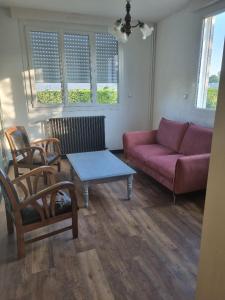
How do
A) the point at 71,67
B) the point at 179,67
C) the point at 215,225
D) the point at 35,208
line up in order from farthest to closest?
the point at 71,67, the point at 179,67, the point at 35,208, the point at 215,225

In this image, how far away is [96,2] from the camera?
3184 mm

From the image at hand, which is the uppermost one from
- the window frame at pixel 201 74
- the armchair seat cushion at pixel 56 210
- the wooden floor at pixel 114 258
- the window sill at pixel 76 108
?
the window frame at pixel 201 74

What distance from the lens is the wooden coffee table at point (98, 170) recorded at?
2.52 m

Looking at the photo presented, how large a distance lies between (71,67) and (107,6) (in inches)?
45.5

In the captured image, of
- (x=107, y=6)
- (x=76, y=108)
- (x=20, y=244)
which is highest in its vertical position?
(x=107, y=6)

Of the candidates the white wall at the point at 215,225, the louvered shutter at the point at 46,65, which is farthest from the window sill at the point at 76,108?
the white wall at the point at 215,225

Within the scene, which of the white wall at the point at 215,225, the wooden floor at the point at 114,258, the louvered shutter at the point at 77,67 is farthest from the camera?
the louvered shutter at the point at 77,67

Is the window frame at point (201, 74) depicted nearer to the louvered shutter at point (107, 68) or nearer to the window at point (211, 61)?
the window at point (211, 61)

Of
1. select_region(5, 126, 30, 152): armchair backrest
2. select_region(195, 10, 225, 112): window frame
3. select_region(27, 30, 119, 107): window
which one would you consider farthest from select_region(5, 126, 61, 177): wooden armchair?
select_region(195, 10, 225, 112): window frame

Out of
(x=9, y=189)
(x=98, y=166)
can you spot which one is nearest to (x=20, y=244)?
(x=9, y=189)

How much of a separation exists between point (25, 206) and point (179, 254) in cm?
134

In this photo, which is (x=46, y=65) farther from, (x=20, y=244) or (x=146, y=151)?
(x=20, y=244)

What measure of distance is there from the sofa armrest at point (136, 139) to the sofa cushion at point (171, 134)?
4.6 inches

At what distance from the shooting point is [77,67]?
4020 mm
